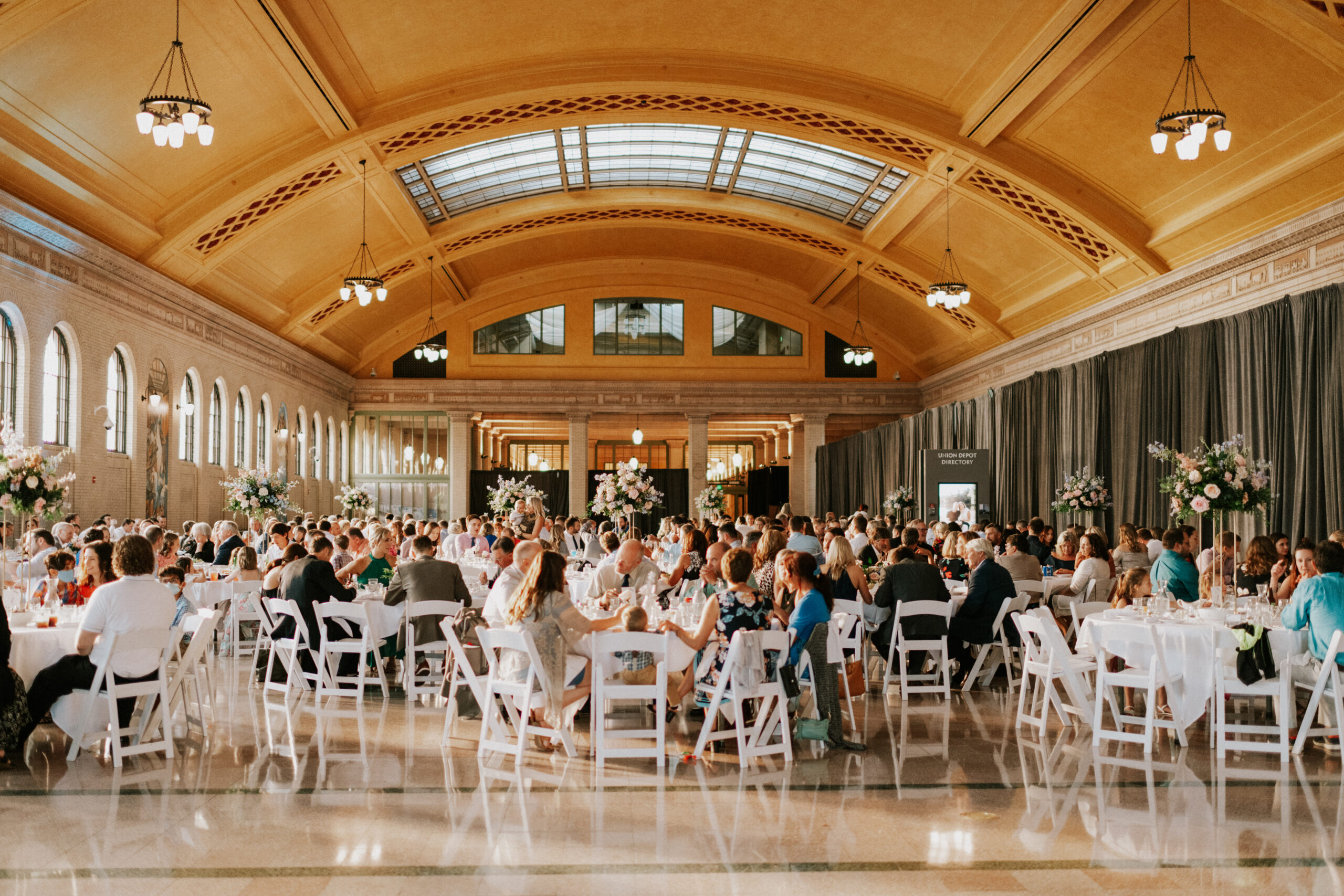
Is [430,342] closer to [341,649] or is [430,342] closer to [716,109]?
[716,109]

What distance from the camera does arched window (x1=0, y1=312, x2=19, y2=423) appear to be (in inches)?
494

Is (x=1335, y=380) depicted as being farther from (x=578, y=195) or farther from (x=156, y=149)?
(x=578, y=195)

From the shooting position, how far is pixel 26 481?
7.01 meters

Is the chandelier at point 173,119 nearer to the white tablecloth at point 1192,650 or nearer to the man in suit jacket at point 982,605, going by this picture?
the man in suit jacket at point 982,605

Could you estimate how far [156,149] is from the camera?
44.9ft

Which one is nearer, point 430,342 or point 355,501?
point 355,501

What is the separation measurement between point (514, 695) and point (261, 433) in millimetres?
17170

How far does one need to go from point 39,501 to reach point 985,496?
1314cm

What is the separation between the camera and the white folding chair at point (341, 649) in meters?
7.87

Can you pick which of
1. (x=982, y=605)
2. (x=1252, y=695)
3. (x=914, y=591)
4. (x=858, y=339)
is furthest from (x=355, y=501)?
(x=1252, y=695)

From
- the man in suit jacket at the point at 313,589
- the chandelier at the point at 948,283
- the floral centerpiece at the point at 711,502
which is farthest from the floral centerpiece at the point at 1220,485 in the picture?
the floral centerpiece at the point at 711,502

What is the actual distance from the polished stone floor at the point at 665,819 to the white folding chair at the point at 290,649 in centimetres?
116

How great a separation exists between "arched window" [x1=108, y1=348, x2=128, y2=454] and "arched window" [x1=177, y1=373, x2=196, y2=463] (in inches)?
69.7

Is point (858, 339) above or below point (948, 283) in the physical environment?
above
